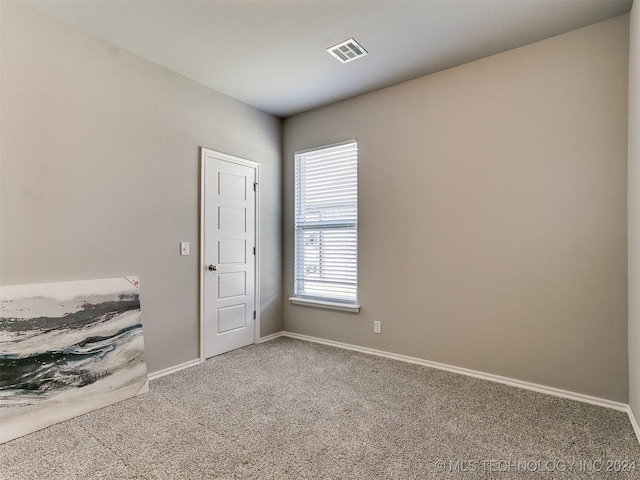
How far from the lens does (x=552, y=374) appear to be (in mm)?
2684

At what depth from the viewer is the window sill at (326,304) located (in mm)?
3791

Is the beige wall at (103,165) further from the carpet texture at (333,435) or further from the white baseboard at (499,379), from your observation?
Result: the white baseboard at (499,379)

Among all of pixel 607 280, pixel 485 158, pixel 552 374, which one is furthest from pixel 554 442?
pixel 485 158

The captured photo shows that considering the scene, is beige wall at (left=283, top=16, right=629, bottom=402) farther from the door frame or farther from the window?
the door frame

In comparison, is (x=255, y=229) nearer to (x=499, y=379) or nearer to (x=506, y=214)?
(x=506, y=214)

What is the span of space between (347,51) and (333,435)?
298 centimetres

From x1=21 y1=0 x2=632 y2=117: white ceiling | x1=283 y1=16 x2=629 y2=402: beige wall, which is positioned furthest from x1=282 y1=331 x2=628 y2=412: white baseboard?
x1=21 y1=0 x2=632 y2=117: white ceiling

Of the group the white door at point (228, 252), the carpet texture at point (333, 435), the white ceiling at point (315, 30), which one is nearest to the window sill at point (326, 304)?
the white door at point (228, 252)

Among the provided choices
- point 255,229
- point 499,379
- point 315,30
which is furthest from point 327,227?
point 499,379

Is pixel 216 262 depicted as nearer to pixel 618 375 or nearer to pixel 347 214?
pixel 347 214

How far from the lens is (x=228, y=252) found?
12.2 ft

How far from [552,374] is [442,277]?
1136 millimetres

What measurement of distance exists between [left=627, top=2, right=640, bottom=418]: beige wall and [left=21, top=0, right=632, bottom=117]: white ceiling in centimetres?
39

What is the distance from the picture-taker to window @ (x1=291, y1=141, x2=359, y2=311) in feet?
12.7
